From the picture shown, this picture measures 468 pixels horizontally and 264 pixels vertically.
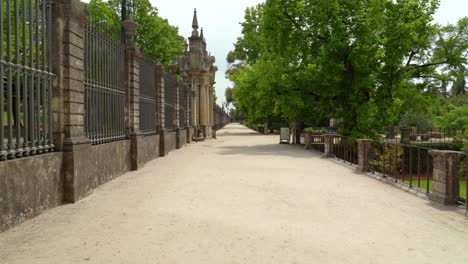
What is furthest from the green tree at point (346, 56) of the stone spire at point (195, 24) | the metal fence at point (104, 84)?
the metal fence at point (104, 84)

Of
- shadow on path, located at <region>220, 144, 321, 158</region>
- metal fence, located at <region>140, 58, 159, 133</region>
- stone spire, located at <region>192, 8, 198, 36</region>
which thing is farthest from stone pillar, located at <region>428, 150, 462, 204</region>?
stone spire, located at <region>192, 8, 198, 36</region>

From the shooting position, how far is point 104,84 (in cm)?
1048

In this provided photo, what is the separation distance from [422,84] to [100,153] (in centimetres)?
2278

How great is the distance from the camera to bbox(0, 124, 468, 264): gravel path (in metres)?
4.43

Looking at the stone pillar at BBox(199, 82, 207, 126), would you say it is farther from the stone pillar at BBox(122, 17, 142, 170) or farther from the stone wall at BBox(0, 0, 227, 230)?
the stone wall at BBox(0, 0, 227, 230)

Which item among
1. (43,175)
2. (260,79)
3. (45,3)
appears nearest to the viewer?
(43,175)

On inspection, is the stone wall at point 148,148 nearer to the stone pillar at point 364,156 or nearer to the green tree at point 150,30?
the stone pillar at point 364,156

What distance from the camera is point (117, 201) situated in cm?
752

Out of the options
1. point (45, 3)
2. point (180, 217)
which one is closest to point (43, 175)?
point (180, 217)

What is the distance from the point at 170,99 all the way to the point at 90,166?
1326cm

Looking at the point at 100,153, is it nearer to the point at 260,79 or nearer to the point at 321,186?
the point at 321,186

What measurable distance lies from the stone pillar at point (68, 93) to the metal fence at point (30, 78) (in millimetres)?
170

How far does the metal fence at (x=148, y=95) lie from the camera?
14.5 m

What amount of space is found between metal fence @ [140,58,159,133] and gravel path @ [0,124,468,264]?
18.7 feet
